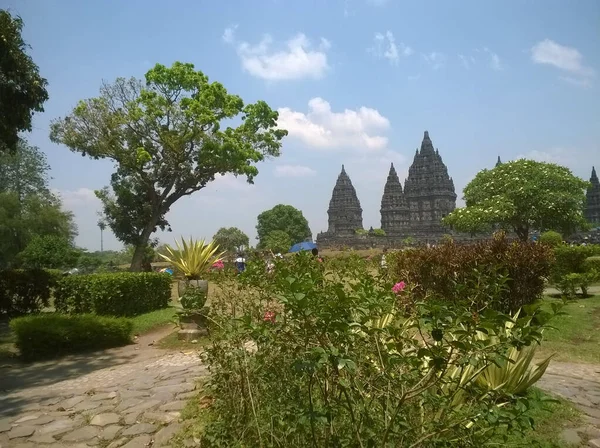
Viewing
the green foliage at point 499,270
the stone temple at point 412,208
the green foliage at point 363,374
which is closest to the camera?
the green foliage at point 363,374

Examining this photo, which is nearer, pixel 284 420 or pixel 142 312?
pixel 284 420

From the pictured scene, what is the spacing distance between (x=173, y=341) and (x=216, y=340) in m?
4.70

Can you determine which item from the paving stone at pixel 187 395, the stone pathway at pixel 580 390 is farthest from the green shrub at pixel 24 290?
the stone pathway at pixel 580 390

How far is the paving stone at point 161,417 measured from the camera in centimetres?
374

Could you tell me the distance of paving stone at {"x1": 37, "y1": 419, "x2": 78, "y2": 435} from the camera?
3.61 metres

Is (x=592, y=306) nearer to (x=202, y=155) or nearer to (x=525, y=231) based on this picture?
(x=202, y=155)

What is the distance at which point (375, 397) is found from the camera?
2.13 metres

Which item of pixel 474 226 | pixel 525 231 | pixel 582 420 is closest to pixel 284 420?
pixel 582 420

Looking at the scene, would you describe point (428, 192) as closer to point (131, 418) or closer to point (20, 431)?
point (131, 418)

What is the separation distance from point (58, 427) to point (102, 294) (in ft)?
21.5

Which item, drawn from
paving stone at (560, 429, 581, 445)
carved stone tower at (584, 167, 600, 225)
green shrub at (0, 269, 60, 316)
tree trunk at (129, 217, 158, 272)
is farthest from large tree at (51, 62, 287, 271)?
carved stone tower at (584, 167, 600, 225)

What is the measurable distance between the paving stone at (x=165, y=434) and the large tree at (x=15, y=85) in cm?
825

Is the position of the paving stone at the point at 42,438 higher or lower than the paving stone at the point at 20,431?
higher

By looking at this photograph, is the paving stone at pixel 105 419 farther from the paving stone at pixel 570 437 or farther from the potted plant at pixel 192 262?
the potted plant at pixel 192 262
